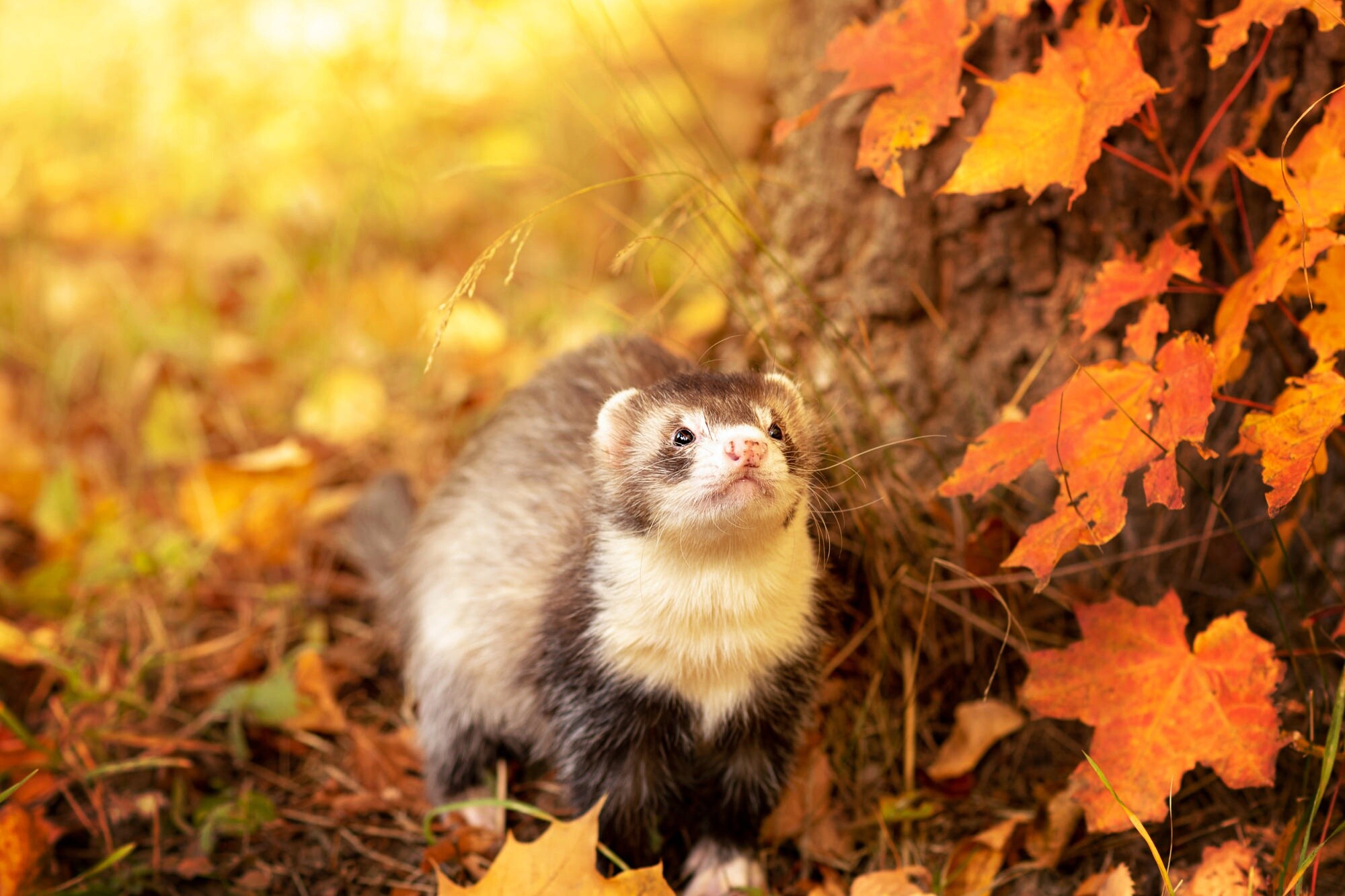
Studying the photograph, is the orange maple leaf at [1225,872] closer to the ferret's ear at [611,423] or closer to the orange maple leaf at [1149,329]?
the orange maple leaf at [1149,329]

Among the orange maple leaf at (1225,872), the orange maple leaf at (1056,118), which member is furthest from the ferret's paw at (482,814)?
the orange maple leaf at (1056,118)

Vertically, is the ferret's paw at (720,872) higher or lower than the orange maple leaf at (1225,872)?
higher

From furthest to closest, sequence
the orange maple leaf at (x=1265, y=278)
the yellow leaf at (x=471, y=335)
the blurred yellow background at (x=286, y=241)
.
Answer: the yellow leaf at (x=471, y=335) < the blurred yellow background at (x=286, y=241) < the orange maple leaf at (x=1265, y=278)

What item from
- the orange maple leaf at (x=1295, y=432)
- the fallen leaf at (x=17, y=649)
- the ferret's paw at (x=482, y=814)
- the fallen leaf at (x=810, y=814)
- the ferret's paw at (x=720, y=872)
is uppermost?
the fallen leaf at (x=17, y=649)

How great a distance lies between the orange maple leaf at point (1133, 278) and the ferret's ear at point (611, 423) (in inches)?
42.4

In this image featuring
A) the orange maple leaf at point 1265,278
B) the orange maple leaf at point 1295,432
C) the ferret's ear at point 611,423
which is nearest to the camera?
the orange maple leaf at point 1295,432

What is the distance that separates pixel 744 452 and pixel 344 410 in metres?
2.55

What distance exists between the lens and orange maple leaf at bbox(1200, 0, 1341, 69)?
217cm

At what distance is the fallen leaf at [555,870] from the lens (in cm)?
222

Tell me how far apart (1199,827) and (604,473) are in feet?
5.28

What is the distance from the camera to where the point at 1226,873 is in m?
2.30

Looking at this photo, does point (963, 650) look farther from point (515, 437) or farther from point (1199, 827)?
point (515, 437)

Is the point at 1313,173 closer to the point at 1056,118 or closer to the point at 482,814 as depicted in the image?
the point at 1056,118

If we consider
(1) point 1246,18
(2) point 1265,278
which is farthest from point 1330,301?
(1) point 1246,18
